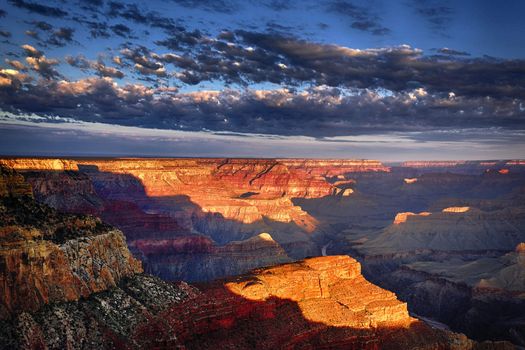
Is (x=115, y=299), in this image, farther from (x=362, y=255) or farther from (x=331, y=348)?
(x=362, y=255)

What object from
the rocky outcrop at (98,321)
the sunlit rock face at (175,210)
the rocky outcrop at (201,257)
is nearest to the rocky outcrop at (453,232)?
the sunlit rock face at (175,210)

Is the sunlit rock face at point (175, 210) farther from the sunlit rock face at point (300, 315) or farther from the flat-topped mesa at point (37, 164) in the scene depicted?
the sunlit rock face at point (300, 315)

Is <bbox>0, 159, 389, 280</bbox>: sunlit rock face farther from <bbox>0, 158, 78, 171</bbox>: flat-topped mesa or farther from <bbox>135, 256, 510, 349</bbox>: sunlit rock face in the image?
<bbox>135, 256, 510, 349</bbox>: sunlit rock face

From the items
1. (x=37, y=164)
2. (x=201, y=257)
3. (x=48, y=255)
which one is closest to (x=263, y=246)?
(x=201, y=257)

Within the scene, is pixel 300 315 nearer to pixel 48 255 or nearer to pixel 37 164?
pixel 48 255

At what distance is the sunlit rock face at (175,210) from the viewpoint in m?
101

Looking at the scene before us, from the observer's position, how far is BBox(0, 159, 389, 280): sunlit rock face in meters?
101

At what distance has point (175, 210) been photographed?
147250 millimetres

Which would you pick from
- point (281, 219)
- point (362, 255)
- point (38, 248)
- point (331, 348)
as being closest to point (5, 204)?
point (38, 248)

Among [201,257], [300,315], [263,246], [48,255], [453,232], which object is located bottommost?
[453,232]

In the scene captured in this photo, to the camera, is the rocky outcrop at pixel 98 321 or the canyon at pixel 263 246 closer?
the rocky outcrop at pixel 98 321

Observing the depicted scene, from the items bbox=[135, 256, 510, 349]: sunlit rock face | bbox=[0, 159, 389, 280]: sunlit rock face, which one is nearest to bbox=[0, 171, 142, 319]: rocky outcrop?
bbox=[135, 256, 510, 349]: sunlit rock face

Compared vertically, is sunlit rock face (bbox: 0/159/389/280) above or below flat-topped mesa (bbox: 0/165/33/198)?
below

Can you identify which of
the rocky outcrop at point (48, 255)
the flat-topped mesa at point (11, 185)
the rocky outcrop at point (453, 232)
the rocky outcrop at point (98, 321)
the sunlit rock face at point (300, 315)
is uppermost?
the flat-topped mesa at point (11, 185)
